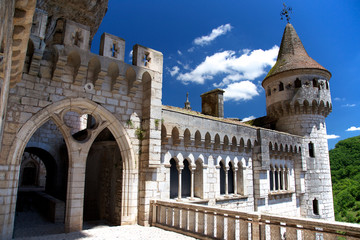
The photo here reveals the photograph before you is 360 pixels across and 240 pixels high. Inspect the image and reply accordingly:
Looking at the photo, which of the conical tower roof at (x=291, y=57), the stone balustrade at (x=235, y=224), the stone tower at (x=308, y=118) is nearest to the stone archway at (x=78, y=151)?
the stone balustrade at (x=235, y=224)

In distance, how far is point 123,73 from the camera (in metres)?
8.17

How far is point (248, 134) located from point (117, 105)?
744cm

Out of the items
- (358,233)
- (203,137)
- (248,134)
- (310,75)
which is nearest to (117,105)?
(203,137)

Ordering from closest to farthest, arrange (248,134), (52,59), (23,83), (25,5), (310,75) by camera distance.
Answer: (25,5) < (23,83) < (52,59) < (248,134) < (310,75)

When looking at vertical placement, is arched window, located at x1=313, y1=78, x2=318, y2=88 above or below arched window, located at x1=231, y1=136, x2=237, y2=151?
above

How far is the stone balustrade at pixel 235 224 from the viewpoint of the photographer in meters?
4.21

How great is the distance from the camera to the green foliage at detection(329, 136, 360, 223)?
35.3 m

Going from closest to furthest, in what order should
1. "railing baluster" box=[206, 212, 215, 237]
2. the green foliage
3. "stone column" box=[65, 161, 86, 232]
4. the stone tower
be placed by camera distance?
"railing baluster" box=[206, 212, 215, 237]
"stone column" box=[65, 161, 86, 232]
the stone tower
the green foliage

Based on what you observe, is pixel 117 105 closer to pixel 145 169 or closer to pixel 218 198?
pixel 145 169

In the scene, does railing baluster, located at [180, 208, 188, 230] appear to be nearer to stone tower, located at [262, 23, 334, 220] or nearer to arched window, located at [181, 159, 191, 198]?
arched window, located at [181, 159, 191, 198]

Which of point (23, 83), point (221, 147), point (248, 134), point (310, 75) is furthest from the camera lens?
point (310, 75)

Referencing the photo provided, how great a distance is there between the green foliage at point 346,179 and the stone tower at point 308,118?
1338 cm

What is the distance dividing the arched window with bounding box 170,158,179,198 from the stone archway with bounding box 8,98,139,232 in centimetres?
274

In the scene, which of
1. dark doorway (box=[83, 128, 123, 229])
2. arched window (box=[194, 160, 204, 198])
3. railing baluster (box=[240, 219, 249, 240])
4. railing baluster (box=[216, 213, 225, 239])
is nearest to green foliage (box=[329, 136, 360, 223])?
arched window (box=[194, 160, 204, 198])
